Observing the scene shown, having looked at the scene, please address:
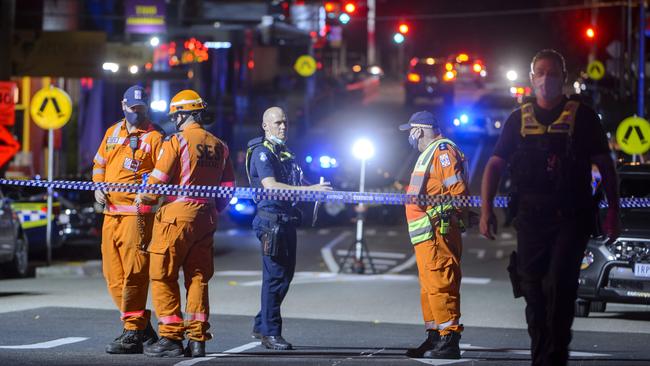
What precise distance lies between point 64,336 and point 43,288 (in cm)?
672

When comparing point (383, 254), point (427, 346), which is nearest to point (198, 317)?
point (427, 346)

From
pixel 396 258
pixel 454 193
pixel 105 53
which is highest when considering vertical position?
pixel 105 53

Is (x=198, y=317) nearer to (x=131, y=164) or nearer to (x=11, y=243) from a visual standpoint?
(x=131, y=164)

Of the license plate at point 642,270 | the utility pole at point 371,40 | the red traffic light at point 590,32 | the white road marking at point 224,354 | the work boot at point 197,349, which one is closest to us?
the white road marking at point 224,354

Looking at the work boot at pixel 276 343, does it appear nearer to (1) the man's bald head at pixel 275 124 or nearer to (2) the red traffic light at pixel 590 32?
(1) the man's bald head at pixel 275 124

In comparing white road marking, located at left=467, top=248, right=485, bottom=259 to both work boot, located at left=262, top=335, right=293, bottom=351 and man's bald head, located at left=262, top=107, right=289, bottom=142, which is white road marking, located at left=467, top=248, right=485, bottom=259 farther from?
work boot, located at left=262, top=335, right=293, bottom=351

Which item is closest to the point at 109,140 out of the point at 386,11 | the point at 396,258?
the point at 396,258

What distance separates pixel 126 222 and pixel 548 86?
12.4 feet

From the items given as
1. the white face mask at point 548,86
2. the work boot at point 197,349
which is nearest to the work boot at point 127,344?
the work boot at point 197,349

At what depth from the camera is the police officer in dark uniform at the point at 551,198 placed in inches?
282

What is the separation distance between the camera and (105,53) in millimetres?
27688

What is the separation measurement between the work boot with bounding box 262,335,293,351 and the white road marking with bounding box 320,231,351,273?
11.1m

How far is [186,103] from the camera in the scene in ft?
31.6

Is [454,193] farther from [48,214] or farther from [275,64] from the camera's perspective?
[275,64]
